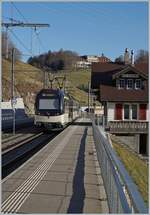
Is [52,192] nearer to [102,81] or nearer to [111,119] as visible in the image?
[111,119]

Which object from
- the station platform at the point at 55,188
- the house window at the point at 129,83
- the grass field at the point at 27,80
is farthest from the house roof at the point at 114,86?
the station platform at the point at 55,188

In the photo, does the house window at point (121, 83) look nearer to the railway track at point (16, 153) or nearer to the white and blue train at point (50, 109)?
the white and blue train at point (50, 109)

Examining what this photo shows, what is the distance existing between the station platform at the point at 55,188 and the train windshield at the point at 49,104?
2120 centimetres

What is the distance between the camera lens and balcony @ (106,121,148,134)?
4759 centimetres

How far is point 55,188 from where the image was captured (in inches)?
457

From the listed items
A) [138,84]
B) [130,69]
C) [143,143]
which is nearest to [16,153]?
[143,143]

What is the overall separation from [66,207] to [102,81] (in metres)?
48.5

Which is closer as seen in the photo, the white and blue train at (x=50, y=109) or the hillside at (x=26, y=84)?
the white and blue train at (x=50, y=109)

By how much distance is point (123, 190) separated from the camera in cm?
684

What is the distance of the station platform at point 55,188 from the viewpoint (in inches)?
370

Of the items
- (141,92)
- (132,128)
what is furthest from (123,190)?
(141,92)

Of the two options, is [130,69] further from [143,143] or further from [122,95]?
[143,143]

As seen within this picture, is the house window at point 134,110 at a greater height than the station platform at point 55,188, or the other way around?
the house window at point 134,110

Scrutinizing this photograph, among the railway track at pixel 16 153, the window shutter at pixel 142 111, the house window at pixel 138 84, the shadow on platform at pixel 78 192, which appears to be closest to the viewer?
the shadow on platform at pixel 78 192
